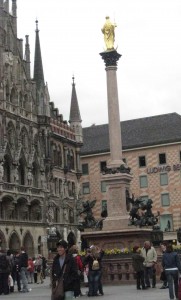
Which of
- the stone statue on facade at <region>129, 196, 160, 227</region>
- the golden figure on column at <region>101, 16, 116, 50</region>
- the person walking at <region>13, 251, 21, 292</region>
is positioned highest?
the golden figure on column at <region>101, 16, 116, 50</region>

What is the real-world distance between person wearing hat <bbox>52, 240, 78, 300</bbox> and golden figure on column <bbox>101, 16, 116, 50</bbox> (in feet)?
75.1

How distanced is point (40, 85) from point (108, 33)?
27.8 metres

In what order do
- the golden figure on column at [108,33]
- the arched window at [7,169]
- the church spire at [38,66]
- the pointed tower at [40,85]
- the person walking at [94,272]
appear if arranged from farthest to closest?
the church spire at [38,66] < the pointed tower at [40,85] < the arched window at [7,169] < the golden figure on column at [108,33] < the person walking at [94,272]

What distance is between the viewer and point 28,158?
5419 centimetres

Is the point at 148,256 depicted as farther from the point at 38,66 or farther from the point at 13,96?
the point at 38,66

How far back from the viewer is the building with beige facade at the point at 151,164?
6569 cm

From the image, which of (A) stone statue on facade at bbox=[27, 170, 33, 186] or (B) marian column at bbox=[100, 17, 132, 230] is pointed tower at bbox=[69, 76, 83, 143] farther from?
(B) marian column at bbox=[100, 17, 132, 230]

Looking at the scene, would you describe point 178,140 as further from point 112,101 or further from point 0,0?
point 112,101

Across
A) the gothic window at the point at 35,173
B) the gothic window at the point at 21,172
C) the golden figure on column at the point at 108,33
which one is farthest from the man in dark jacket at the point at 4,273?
the gothic window at the point at 35,173

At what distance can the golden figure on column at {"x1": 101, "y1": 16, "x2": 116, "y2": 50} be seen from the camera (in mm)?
31797

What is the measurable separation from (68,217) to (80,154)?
32.8 feet

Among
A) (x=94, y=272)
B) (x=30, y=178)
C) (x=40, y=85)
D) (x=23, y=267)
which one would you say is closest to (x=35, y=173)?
(x=30, y=178)

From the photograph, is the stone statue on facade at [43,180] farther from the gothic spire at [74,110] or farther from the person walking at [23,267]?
the person walking at [23,267]

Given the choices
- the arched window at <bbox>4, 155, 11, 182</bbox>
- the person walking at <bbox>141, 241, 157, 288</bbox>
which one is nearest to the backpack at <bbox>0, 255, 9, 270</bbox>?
the person walking at <bbox>141, 241, 157, 288</bbox>
